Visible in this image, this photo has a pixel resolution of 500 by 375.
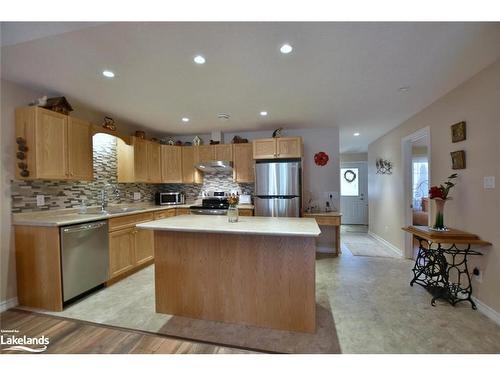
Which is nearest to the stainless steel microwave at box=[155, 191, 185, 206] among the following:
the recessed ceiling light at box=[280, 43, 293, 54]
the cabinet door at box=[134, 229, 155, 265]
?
the cabinet door at box=[134, 229, 155, 265]

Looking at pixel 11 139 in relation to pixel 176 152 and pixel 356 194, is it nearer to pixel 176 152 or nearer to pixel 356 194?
pixel 176 152

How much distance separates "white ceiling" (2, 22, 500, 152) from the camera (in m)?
1.62

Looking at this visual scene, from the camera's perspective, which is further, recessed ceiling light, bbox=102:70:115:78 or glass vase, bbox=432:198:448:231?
glass vase, bbox=432:198:448:231

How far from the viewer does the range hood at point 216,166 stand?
4309 mm

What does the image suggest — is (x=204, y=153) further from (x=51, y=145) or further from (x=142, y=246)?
(x=51, y=145)

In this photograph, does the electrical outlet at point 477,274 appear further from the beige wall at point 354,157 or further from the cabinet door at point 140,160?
the beige wall at point 354,157

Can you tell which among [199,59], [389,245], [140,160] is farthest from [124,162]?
[389,245]

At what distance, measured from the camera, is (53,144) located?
2570 mm

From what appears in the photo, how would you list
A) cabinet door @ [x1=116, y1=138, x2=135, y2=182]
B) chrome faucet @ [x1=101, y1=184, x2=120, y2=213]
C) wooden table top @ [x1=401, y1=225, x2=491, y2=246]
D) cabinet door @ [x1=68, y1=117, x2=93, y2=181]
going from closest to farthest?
1. wooden table top @ [x1=401, y1=225, x2=491, y2=246]
2. cabinet door @ [x1=68, y1=117, x2=93, y2=181]
3. chrome faucet @ [x1=101, y1=184, x2=120, y2=213]
4. cabinet door @ [x1=116, y1=138, x2=135, y2=182]

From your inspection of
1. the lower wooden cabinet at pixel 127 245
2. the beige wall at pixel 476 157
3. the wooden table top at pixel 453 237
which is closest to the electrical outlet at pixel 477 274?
the beige wall at pixel 476 157

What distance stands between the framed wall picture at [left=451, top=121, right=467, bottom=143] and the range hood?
10.8 feet

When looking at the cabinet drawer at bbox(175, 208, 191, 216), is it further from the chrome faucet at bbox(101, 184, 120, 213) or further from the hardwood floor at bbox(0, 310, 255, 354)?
the hardwood floor at bbox(0, 310, 255, 354)

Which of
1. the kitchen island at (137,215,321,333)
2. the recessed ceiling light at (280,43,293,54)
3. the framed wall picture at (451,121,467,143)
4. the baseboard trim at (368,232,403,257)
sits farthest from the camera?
the baseboard trim at (368,232,403,257)
